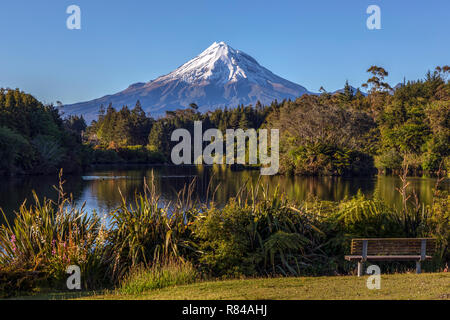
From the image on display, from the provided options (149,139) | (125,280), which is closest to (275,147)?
(149,139)

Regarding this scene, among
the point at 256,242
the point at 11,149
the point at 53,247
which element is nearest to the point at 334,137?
the point at 11,149

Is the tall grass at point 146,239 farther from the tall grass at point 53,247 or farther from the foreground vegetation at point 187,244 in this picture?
the tall grass at point 53,247

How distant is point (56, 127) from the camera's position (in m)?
51.2

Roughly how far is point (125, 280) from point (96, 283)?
87 centimetres

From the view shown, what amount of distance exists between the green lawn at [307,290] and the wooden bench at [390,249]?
534mm

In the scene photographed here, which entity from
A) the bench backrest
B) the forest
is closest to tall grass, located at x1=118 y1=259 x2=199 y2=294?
the bench backrest

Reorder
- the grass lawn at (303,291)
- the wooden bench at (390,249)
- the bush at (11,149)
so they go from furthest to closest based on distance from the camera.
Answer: the bush at (11,149)
the wooden bench at (390,249)
the grass lawn at (303,291)

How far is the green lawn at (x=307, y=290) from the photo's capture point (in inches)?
215

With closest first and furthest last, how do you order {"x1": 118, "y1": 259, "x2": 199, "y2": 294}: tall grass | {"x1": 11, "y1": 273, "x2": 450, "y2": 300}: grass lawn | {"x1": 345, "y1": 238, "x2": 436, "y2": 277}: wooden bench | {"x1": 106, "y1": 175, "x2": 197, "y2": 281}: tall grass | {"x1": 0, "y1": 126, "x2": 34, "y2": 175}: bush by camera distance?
{"x1": 11, "y1": 273, "x2": 450, "y2": 300}: grass lawn < {"x1": 118, "y1": 259, "x2": 199, "y2": 294}: tall grass < {"x1": 345, "y1": 238, "x2": 436, "y2": 277}: wooden bench < {"x1": 106, "y1": 175, "x2": 197, "y2": 281}: tall grass < {"x1": 0, "y1": 126, "x2": 34, "y2": 175}: bush

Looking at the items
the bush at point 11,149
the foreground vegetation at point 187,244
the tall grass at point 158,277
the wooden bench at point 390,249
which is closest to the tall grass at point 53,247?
the foreground vegetation at point 187,244

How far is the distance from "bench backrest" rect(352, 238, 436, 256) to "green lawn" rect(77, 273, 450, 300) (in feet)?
2.06

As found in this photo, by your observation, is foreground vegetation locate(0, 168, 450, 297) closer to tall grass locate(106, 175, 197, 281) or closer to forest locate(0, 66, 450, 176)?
tall grass locate(106, 175, 197, 281)

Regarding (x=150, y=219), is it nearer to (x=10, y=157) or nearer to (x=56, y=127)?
(x=10, y=157)

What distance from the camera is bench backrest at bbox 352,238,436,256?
7.39 m
